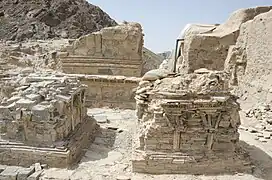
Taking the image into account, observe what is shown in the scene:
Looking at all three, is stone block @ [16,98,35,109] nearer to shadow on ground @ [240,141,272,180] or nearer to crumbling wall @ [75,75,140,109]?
crumbling wall @ [75,75,140,109]

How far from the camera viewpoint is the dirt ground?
6.15 m

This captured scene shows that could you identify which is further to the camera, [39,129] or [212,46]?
[212,46]

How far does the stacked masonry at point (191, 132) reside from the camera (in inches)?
246

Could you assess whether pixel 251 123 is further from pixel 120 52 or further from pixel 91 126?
pixel 120 52

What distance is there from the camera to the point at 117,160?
703cm

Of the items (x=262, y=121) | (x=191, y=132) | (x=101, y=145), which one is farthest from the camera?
(x=262, y=121)

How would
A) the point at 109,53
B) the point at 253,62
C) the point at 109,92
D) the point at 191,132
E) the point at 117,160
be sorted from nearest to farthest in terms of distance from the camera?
the point at 191,132, the point at 117,160, the point at 253,62, the point at 109,92, the point at 109,53

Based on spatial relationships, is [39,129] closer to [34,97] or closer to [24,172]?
[34,97]

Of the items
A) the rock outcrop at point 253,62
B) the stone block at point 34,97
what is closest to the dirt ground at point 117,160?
the stone block at point 34,97

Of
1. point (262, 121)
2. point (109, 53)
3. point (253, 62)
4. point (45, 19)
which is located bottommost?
point (262, 121)

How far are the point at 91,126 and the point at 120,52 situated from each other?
583 centimetres

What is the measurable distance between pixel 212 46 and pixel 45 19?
74.2 feet

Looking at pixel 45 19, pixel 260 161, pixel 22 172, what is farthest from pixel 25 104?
pixel 45 19

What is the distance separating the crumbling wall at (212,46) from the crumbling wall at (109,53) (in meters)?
2.40
